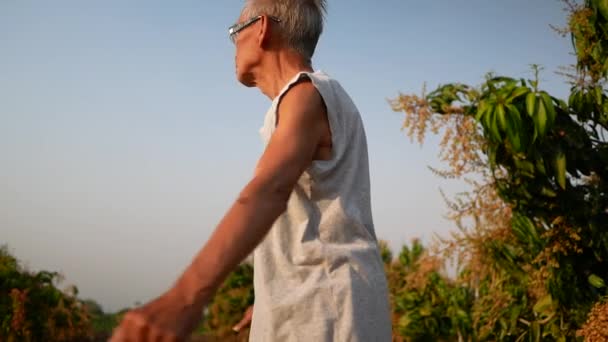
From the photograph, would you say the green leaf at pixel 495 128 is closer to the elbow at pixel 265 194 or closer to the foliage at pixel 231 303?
the elbow at pixel 265 194

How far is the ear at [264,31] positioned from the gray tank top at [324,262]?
18 cm

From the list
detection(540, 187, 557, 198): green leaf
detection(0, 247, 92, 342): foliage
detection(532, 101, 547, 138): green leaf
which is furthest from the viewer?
detection(0, 247, 92, 342): foliage

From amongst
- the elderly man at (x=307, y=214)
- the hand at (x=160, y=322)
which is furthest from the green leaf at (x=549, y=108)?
the hand at (x=160, y=322)

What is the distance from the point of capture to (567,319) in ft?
12.1

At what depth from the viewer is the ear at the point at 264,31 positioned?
4.94ft

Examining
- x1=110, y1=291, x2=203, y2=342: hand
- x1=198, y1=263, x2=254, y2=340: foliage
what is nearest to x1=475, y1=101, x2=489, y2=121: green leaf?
x1=110, y1=291, x2=203, y2=342: hand

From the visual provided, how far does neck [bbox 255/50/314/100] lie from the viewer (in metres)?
1.51

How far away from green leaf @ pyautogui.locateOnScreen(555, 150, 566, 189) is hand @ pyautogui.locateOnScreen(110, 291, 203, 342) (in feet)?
9.38

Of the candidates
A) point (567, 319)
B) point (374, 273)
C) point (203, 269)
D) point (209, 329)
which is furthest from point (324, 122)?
point (209, 329)

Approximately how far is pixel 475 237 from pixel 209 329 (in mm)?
4070

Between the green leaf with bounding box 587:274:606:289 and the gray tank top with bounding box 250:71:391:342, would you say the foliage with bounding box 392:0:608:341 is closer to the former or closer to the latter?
the green leaf with bounding box 587:274:606:289

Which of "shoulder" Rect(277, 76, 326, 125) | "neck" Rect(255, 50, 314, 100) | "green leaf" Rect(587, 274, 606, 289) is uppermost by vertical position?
"neck" Rect(255, 50, 314, 100)

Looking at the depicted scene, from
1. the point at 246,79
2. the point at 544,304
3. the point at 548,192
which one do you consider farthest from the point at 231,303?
the point at 246,79

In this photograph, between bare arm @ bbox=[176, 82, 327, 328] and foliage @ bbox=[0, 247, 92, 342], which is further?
foliage @ bbox=[0, 247, 92, 342]
